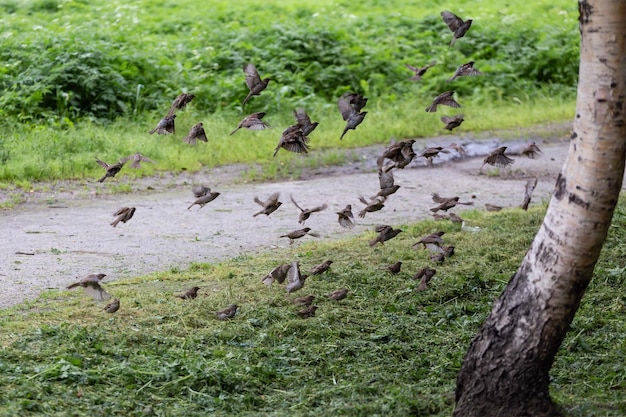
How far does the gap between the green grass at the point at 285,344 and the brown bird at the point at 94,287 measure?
0.13 metres

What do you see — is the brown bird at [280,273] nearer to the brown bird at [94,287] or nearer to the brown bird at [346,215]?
the brown bird at [346,215]

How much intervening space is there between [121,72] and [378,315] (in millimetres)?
7511

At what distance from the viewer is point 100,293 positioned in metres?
5.33

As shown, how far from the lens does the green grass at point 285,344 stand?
4320 mm

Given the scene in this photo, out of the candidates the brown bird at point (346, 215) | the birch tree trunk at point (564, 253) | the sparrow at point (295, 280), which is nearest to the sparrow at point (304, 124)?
the brown bird at point (346, 215)

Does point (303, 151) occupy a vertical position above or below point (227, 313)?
above

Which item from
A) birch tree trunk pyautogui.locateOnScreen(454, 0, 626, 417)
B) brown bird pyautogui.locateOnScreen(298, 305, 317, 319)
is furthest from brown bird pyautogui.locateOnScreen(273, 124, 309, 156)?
birch tree trunk pyautogui.locateOnScreen(454, 0, 626, 417)

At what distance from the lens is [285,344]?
16.6 ft

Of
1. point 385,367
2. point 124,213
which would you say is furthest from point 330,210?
point 385,367

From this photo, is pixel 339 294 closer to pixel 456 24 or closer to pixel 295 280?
pixel 295 280

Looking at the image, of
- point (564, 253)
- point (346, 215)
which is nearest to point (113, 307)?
point (346, 215)

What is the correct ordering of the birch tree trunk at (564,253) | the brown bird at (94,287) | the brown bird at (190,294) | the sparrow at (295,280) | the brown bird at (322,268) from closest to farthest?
the birch tree trunk at (564,253) < the brown bird at (94,287) < the sparrow at (295,280) < the brown bird at (190,294) < the brown bird at (322,268)

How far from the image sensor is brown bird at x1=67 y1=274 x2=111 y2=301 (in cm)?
516

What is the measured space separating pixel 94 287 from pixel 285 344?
44.3 inches
